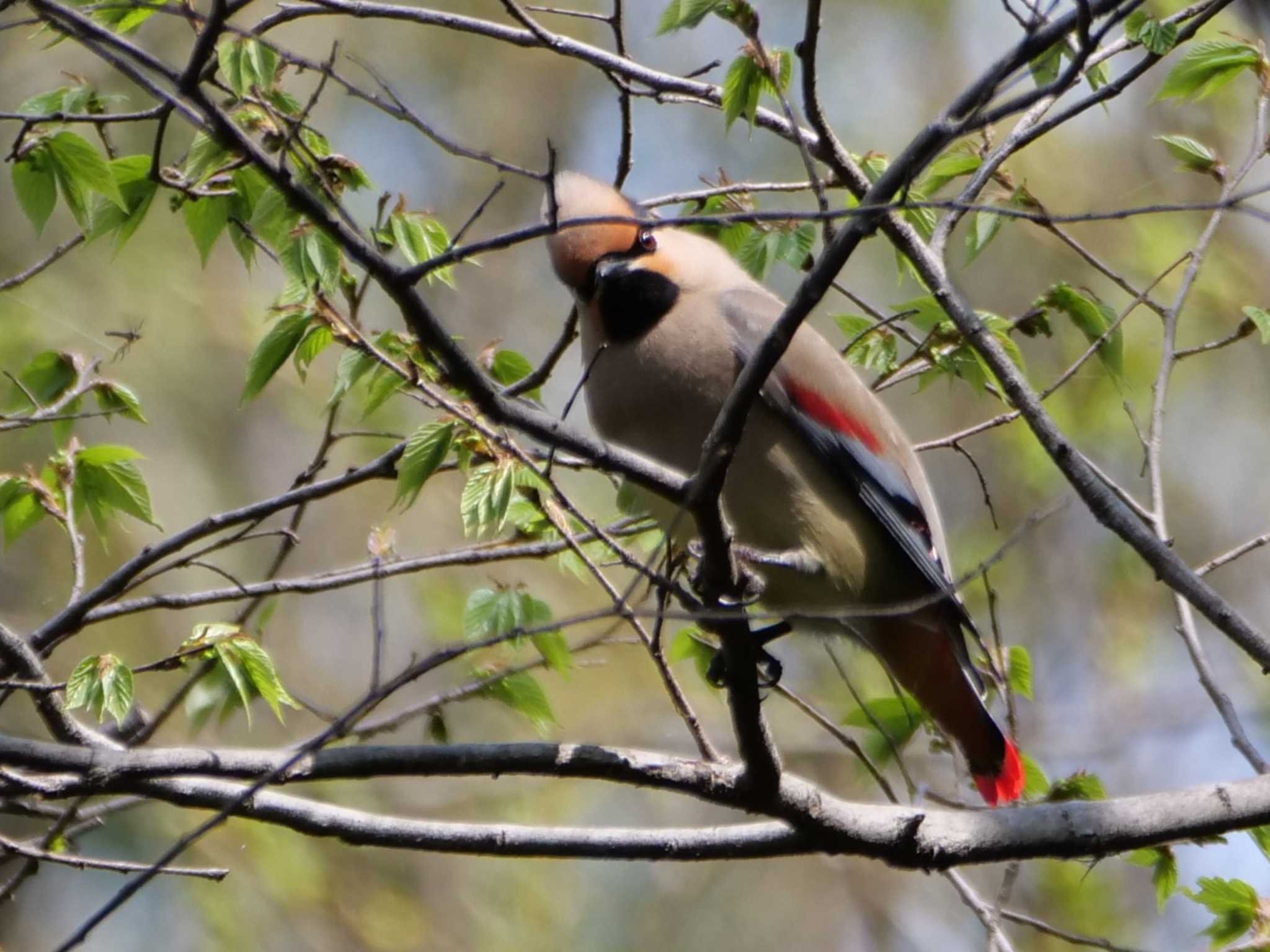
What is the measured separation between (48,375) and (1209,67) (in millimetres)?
2983

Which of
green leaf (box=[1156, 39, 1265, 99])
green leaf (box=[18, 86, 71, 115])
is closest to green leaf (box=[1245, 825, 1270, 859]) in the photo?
green leaf (box=[1156, 39, 1265, 99])

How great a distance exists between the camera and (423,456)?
11.5 ft

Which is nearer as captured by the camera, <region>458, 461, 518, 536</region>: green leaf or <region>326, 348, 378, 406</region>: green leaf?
<region>458, 461, 518, 536</region>: green leaf

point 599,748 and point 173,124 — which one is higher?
point 173,124

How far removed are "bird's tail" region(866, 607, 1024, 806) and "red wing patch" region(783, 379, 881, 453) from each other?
504mm

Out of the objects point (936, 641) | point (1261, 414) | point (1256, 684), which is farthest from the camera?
point (1261, 414)

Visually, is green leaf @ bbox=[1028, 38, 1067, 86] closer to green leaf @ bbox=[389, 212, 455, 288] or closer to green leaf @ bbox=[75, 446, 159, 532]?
green leaf @ bbox=[389, 212, 455, 288]

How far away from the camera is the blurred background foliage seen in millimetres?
7094

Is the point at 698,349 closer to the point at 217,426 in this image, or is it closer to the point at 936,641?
the point at 936,641

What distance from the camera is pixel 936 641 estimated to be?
4.02m

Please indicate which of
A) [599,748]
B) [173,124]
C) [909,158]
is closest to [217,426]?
[173,124]

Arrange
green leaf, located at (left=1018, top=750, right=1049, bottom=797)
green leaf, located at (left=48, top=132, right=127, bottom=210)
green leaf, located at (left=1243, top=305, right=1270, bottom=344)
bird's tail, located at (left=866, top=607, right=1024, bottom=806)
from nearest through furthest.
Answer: green leaf, located at (left=48, top=132, right=127, bottom=210) → green leaf, located at (left=1243, top=305, right=1270, bottom=344) → bird's tail, located at (left=866, top=607, right=1024, bottom=806) → green leaf, located at (left=1018, top=750, right=1049, bottom=797)

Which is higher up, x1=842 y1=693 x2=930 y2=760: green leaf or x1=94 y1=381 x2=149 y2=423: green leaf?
x1=94 y1=381 x2=149 y2=423: green leaf

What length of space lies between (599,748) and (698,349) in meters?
1.26
